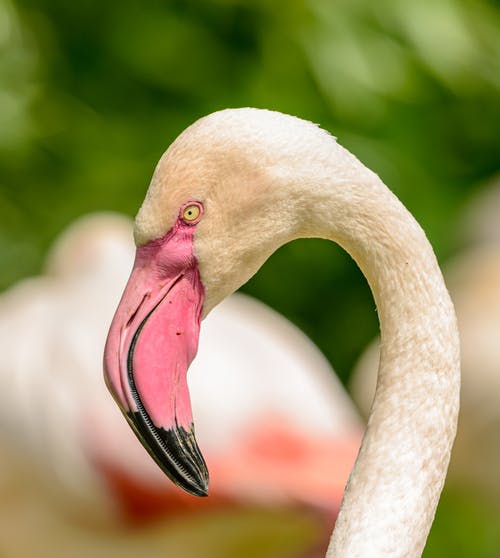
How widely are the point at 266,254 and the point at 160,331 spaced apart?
167 millimetres

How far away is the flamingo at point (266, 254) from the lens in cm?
148

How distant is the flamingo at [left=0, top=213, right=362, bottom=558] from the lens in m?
3.19

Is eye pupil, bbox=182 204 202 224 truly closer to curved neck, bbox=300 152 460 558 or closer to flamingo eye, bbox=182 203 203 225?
flamingo eye, bbox=182 203 203 225

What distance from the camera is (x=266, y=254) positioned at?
158 centimetres

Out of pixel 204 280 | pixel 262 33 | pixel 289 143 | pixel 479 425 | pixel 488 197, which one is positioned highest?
pixel 262 33

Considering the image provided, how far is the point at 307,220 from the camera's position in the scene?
1.53 metres

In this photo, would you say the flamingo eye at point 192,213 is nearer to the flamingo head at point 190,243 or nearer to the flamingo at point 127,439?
the flamingo head at point 190,243

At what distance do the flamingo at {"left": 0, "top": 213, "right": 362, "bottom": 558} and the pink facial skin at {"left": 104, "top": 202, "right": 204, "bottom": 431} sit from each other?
1649 mm

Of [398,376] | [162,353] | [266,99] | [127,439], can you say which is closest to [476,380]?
[127,439]

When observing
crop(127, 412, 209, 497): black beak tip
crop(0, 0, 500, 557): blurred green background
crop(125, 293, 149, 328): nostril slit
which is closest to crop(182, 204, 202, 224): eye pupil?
crop(125, 293, 149, 328): nostril slit

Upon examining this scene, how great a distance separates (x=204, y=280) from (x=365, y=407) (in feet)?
8.41

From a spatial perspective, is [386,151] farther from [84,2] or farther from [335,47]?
[84,2]

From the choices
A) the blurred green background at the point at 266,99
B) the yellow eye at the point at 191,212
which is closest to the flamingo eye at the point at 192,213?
the yellow eye at the point at 191,212

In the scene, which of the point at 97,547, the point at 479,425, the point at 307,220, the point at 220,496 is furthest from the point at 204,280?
the point at 479,425
